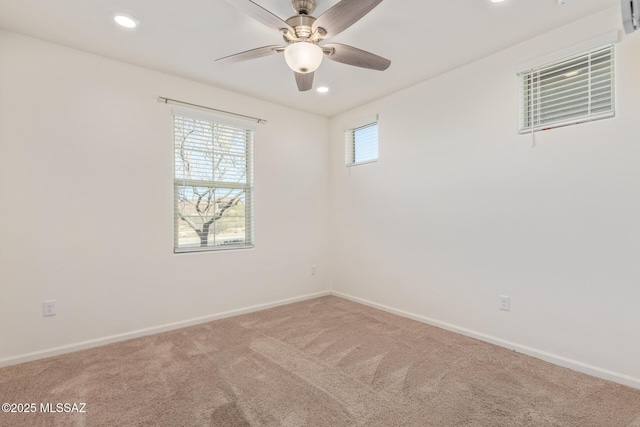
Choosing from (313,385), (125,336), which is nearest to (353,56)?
(313,385)

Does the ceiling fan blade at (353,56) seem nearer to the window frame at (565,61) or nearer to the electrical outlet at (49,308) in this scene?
the window frame at (565,61)

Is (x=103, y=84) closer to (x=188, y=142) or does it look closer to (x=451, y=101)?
(x=188, y=142)

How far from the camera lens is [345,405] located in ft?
6.42

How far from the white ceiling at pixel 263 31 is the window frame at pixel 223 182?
0.41 metres

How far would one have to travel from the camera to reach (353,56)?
7.41 ft

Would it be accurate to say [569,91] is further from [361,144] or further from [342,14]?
[361,144]

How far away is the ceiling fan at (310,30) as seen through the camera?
5.74ft

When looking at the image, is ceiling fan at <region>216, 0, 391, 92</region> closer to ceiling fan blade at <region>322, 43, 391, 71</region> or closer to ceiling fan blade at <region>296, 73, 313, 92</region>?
ceiling fan blade at <region>322, 43, 391, 71</region>

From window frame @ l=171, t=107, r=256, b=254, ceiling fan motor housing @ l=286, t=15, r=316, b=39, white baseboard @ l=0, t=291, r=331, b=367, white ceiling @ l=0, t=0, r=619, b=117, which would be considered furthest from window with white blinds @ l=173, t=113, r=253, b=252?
ceiling fan motor housing @ l=286, t=15, r=316, b=39

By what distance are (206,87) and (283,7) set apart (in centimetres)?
167

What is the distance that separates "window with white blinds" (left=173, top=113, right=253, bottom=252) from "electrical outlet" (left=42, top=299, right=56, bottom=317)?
1083 mm

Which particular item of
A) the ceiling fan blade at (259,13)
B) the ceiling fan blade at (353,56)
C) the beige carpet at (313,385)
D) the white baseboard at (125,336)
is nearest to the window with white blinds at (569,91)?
the ceiling fan blade at (353,56)

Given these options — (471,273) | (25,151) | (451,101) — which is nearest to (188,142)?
(25,151)

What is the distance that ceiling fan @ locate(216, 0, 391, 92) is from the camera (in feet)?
5.74
